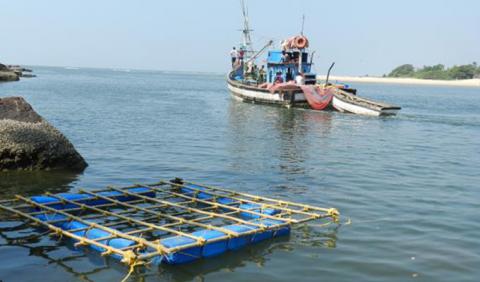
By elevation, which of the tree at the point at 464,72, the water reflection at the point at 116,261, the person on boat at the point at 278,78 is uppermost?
the tree at the point at 464,72

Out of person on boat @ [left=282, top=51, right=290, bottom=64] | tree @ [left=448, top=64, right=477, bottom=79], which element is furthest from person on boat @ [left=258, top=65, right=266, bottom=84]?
tree @ [left=448, top=64, right=477, bottom=79]

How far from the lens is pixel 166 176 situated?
15172mm

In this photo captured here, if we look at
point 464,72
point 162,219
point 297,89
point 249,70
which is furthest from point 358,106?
point 464,72

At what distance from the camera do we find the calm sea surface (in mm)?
8320

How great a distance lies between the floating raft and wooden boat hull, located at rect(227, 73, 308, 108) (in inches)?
1133

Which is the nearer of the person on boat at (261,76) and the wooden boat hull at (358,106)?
the wooden boat hull at (358,106)

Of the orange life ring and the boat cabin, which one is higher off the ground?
the orange life ring

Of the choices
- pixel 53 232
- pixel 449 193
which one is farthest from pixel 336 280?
pixel 449 193

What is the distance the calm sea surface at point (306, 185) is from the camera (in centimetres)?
832

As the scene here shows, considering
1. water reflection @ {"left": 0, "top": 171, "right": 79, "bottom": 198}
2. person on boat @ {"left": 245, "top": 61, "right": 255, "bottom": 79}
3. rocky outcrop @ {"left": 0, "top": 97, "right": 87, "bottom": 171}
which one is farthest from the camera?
person on boat @ {"left": 245, "top": 61, "right": 255, "bottom": 79}

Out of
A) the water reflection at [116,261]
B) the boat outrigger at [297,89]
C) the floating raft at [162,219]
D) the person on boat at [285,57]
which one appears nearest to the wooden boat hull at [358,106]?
the boat outrigger at [297,89]

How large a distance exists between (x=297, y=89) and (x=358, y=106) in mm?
5765

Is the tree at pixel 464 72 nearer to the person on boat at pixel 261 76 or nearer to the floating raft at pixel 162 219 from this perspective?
the person on boat at pixel 261 76

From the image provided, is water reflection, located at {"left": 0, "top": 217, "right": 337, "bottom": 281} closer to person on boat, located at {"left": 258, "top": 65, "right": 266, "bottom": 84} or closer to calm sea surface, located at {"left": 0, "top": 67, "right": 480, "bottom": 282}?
calm sea surface, located at {"left": 0, "top": 67, "right": 480, "bottom": 282}
